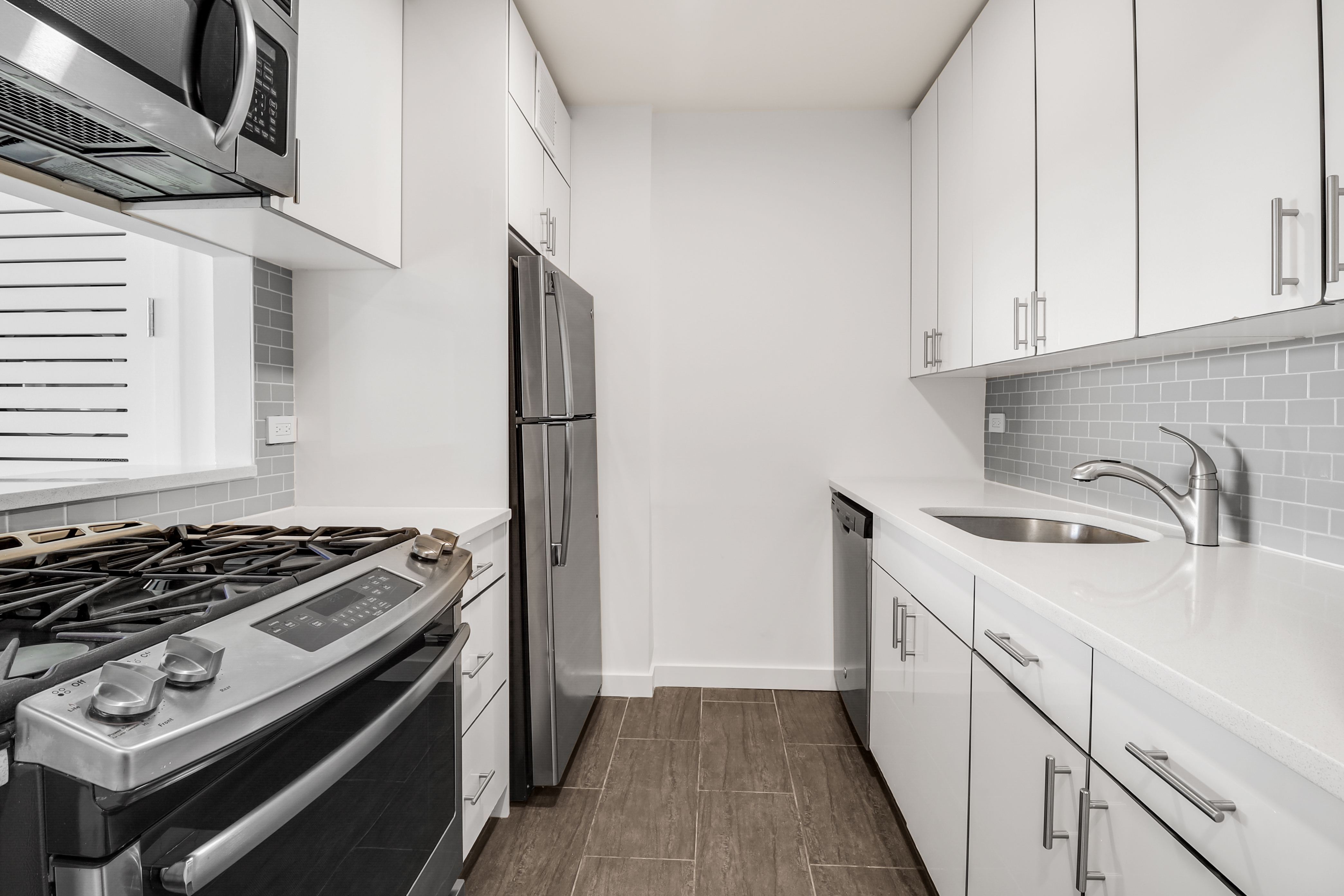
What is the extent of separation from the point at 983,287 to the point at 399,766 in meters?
2.10

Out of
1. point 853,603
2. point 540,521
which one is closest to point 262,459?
point 540,521

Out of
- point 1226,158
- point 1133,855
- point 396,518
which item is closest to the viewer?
point 1133,855

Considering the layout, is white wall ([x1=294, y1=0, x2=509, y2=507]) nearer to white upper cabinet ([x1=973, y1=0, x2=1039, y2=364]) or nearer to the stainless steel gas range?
the stainless steel gas range

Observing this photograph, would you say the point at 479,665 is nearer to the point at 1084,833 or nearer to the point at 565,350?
the point at 565,350

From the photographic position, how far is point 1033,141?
1844mm

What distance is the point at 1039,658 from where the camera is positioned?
45.6 inches

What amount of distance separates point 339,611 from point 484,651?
0.95 meters

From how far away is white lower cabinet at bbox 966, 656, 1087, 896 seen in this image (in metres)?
1.06

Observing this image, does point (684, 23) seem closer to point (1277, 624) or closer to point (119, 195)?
point (119, 195)

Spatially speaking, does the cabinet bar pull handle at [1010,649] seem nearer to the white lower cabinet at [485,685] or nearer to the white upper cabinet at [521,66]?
the white lower cabinet at [485,685]

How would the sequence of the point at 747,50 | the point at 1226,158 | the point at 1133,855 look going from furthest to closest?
the point at 747,50
the point at 1226,158
the point at 1133,855

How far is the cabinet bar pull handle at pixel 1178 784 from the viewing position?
733 millimetres

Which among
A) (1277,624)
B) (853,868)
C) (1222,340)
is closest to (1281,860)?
(1277,624)

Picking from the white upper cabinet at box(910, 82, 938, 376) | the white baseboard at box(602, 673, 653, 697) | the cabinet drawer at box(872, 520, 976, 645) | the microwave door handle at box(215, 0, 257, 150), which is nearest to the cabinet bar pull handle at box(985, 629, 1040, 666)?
the cabinet drawer at box(872, 520, 976, 645)
